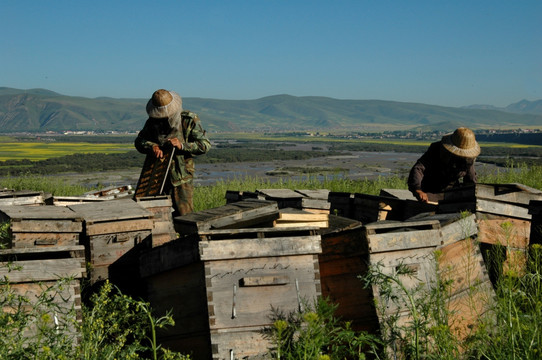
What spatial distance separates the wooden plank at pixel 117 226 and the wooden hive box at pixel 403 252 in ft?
8.31

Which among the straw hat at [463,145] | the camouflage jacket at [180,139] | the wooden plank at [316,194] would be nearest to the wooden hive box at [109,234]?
the camouflage jacket at [180,139]

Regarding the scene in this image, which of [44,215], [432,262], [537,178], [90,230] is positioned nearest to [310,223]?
[432,262]

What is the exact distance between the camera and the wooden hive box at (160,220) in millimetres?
6418

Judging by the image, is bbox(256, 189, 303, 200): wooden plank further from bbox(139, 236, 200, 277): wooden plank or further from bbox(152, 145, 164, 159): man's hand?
→ bbox(139, 236, 200, 277): wooden plank

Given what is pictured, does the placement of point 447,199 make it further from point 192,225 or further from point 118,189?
point 118,189

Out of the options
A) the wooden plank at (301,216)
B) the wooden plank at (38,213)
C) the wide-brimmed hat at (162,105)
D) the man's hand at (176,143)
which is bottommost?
the wooden plank at (301,216)

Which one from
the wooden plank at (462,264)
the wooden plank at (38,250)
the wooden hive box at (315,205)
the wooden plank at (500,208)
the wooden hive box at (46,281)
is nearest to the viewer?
the wooden hive box at (46,281)

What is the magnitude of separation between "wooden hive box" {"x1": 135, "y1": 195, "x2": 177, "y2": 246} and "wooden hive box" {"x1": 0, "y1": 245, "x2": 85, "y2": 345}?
176cm

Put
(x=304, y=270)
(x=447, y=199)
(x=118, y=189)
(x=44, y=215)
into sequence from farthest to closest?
1. (x=118, y=189)
2. (x=447, y=199)
3. (x=44, y=215)
4. (x=304, y=270)

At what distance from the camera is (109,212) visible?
651 cm

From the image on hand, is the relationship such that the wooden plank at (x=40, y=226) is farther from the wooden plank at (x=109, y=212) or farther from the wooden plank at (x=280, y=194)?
the wooden plank at (x=280, y=194)

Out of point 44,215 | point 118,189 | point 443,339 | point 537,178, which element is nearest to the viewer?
point 443,339

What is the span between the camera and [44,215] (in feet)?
20.2

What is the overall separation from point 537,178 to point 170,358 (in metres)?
11.4
